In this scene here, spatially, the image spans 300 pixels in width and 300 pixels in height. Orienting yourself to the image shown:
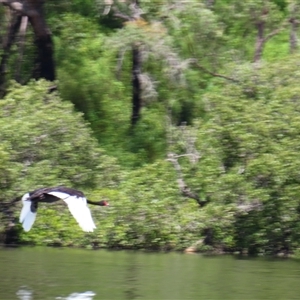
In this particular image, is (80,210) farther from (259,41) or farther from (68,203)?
(259,41)

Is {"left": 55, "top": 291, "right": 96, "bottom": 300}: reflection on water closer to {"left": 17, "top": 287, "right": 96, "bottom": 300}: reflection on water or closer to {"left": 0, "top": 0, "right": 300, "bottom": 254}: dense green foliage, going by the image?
{"left": 17, "top": 287, "right": 96, "bottom": 300}: reflection on water

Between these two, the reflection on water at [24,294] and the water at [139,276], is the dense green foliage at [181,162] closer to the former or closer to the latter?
the water at [139,276]

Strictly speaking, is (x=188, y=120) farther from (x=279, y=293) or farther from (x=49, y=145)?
(x=279, y=293)

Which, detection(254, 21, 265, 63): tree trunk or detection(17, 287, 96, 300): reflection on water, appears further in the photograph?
detection(254, 21, 265, 63): tree trunk

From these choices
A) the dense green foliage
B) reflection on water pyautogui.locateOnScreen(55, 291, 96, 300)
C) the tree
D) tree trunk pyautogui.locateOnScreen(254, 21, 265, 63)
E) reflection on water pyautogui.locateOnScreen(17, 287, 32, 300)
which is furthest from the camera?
tree trunk pyautogui.locateOnScreen(254, 21, 265, 63)

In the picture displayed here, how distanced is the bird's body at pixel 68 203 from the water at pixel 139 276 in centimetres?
77

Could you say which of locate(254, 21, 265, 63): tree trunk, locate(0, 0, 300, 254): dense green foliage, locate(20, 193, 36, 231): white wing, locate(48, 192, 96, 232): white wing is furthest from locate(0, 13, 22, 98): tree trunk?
locate(48, 192, 96, 232): white wing

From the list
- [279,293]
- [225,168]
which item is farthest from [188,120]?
[279,293]

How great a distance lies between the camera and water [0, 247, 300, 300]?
44.0 ft

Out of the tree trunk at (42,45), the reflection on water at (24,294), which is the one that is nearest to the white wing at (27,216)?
the reflection on water at (24,294)

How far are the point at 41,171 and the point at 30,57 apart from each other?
8.31m

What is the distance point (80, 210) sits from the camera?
15289 millimetres

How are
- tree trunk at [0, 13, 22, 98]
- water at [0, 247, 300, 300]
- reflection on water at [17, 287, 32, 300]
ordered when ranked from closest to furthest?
reflection on water at [17, 287, 32, 300]
water at [0, 247, 300, 300]
tree trunk at [0, 13, 22, 98]

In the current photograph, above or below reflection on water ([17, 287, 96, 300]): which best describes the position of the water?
below
